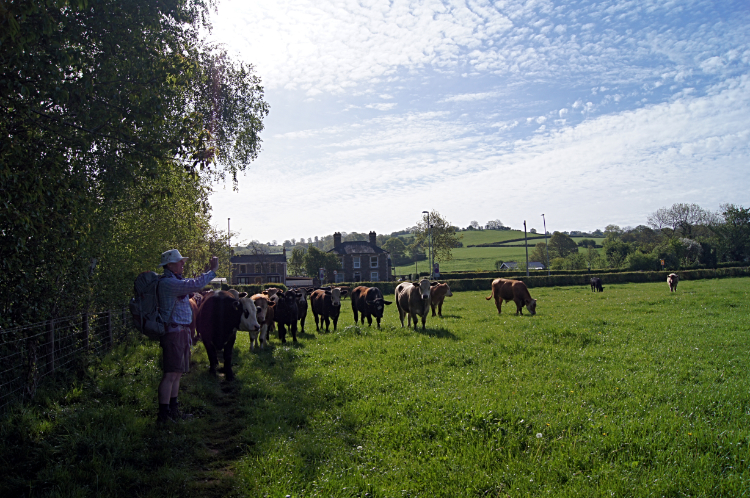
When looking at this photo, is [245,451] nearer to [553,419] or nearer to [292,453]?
[292,453]

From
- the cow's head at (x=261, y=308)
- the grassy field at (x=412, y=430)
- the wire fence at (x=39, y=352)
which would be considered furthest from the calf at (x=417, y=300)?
the wire fence at (x=39, y=352)

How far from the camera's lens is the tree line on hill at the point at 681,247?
71562 millimetres

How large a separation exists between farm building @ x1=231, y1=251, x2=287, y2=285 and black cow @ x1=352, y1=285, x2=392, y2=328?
61.2 m

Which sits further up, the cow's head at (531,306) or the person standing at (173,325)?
the person standing at (173,325)

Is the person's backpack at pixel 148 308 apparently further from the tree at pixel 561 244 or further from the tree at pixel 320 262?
the tree at pixel 561 244

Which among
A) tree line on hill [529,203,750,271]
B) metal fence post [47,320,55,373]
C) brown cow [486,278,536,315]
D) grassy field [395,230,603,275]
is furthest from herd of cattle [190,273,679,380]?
grassy field [395,230,603,275]

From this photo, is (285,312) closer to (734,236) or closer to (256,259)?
(256,259)

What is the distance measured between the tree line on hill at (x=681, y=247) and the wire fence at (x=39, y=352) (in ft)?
216

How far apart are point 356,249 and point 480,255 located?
131 ft

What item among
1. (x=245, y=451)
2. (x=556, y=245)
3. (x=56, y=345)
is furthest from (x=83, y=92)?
(x=556, y=245)

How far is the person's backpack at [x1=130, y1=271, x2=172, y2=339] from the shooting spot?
6234mm

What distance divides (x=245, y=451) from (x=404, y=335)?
8782mm

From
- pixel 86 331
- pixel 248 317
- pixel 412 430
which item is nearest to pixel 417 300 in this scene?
pixel 248 317

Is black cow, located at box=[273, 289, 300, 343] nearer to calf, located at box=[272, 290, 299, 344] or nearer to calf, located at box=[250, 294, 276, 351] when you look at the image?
calf, located at box=[272, 290, 299, 344]
